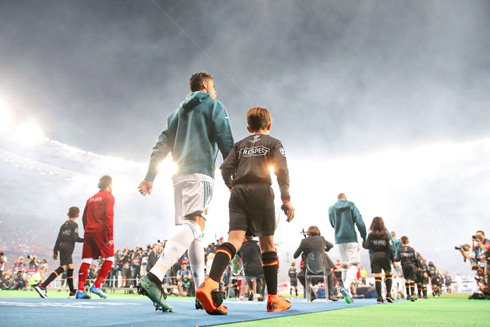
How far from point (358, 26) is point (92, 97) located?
2456 centimetres

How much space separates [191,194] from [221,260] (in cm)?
64

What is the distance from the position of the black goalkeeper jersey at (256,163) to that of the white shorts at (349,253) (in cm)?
564

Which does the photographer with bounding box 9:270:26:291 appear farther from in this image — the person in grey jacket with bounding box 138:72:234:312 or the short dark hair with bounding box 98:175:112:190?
the person in grey jacket with bounding box 138:72:234:312

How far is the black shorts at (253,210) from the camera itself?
2.87 meters

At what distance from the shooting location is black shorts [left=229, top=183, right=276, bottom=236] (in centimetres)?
287

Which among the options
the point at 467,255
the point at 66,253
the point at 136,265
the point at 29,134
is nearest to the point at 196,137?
the point at 66,253

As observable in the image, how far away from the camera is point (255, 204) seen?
2.86m

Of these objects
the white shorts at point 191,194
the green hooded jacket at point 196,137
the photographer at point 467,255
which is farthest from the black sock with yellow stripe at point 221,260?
the photographer at point 467,255

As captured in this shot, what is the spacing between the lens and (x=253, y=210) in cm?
287

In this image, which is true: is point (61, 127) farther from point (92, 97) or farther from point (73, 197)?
point (73, 197)

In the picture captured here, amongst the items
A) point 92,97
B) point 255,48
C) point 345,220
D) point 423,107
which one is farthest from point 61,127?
point 423,107

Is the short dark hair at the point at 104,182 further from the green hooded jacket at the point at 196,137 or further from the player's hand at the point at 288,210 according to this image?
the player's hand at the point at 288,210

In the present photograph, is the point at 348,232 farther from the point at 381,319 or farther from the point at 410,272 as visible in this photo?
the point at 381,319

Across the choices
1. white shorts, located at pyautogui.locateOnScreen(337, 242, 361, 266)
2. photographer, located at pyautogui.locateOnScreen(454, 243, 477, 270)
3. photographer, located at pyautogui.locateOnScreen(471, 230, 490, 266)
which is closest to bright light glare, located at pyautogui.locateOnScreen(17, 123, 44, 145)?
white shorts, located at pyautogui.locateOnScreen(337, 242, 361, 266)
